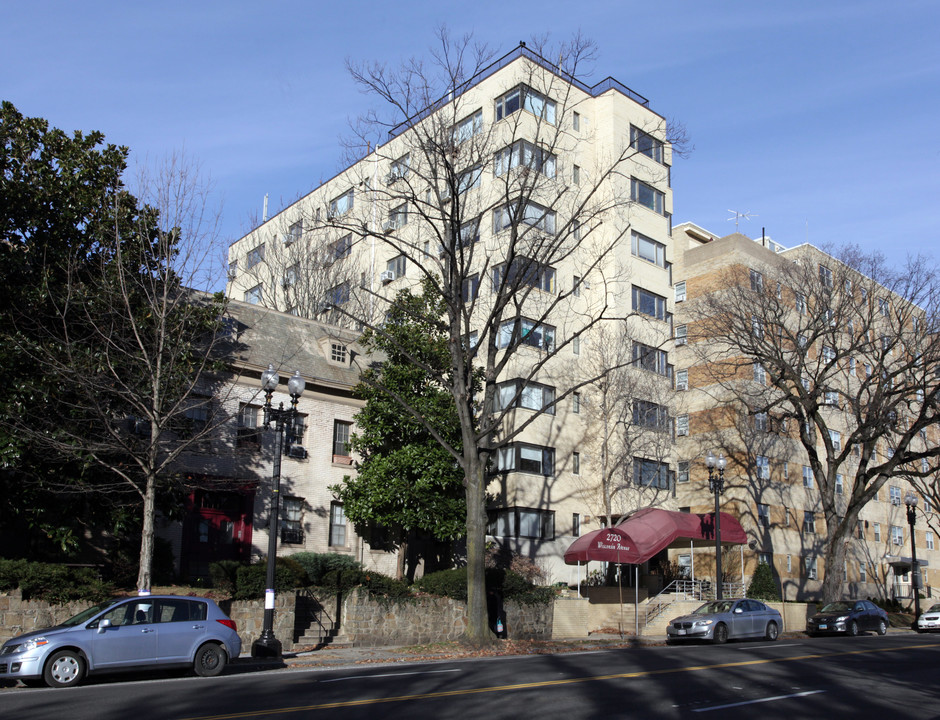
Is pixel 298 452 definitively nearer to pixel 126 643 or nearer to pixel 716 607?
pixel 716 607

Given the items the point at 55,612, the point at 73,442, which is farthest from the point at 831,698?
the point at 73,442

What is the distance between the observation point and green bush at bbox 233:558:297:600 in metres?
22.6

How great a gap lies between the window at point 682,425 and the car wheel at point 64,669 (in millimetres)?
36651

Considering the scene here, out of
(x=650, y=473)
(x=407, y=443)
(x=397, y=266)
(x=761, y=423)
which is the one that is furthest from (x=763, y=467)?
(x=407, y=443)

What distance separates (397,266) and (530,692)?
34.2 m

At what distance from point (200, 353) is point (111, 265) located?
3809 millimetres

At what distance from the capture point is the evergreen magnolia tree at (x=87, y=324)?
21125mm

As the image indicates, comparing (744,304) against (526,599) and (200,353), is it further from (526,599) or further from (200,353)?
(200,353)

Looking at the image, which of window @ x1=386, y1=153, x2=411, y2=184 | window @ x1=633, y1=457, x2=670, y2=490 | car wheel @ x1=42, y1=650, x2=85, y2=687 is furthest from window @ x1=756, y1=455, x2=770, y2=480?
car wheel @ x1=42, y1=650, x2=85, y2=687

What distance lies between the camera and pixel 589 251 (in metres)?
41.4

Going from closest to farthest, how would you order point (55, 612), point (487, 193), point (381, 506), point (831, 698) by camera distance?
point (831, 698)
point (55, 612)
point (381, 506)
point (487, 193)

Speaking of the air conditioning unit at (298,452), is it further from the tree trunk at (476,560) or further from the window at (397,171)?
the window at (397,171)

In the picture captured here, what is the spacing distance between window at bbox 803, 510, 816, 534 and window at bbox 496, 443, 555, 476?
18214 mm

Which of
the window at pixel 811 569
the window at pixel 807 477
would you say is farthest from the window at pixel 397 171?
the window at pixel 811 569
